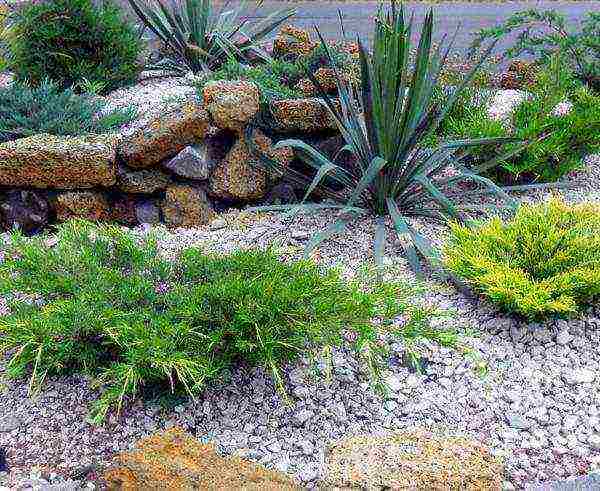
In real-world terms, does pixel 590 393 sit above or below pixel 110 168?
below

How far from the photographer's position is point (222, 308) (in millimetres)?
2891

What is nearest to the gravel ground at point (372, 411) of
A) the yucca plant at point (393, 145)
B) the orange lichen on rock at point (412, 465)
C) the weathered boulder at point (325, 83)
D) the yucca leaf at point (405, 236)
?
the orange lichen on rock at point (412, 465)

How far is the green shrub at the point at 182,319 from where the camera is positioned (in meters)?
2.76

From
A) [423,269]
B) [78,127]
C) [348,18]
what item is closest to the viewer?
[423,269]

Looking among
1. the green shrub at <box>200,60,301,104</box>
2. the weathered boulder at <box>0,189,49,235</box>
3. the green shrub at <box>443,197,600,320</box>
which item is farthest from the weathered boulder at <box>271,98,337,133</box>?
the weathered boulder at <box>0,189,49,235</box>

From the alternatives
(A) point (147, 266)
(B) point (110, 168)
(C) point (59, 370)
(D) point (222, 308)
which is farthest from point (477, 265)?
(B) point (110, 168)

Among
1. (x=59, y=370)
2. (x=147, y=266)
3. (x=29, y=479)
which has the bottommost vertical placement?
(x=29, y=479)

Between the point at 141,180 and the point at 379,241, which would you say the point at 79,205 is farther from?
the point at 379,241

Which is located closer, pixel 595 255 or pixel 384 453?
pixel 384 453

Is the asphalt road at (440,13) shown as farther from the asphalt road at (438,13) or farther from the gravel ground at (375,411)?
the gravel ground at (375,411)

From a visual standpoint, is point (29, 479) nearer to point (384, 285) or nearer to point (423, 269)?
point (384, 285)

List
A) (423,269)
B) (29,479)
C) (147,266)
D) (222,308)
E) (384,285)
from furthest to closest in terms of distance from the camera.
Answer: (423,269), (147,266), (384,285), (222,308), (29,479)

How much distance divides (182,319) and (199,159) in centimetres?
158

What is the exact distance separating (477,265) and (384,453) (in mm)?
1194
